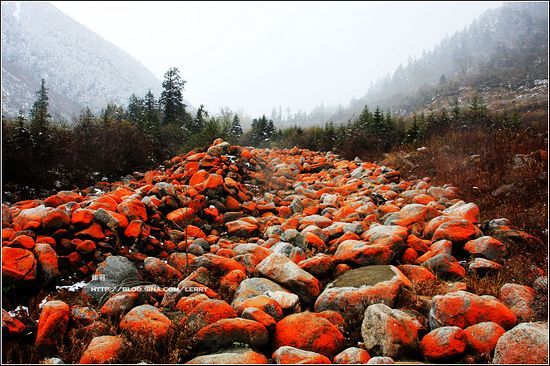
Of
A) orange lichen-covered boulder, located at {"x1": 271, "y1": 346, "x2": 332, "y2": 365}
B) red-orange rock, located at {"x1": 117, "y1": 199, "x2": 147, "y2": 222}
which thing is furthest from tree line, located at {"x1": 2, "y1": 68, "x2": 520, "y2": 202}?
orange lichen-covered boulder, located at {"x1": 271, "y1": 346, "x2": 332, "y2": 365}

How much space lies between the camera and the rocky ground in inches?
121

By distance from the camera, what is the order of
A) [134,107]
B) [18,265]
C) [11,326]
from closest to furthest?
1. [11,326]
2. [18,265]
3. [134,107]

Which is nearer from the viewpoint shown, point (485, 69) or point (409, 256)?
point (409, 256)

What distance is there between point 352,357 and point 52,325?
114 inches

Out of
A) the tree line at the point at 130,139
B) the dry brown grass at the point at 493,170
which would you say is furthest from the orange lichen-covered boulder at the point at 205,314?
the tree line at the point at 130,139

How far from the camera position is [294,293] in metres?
4.28

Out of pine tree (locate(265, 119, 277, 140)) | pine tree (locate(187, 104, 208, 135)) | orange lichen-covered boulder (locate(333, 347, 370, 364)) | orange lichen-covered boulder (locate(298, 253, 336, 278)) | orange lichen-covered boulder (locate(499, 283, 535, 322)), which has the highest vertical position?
pine tree (locate(265, 119, 277, 140))

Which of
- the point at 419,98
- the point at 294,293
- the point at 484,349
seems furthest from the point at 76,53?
the point at 419,98

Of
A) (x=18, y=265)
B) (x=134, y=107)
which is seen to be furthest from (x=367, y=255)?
(x=134, y=107)

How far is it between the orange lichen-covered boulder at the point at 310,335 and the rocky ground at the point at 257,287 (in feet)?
0.04

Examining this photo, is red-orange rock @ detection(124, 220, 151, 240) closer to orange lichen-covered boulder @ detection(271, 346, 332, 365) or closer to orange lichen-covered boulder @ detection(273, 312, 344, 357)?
orange lichen-covered boulder @ detection(273, 312, 344, 357)

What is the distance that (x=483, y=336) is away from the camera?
3043 mm

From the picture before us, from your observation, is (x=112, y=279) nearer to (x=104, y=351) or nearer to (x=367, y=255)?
(x=104, y=351)

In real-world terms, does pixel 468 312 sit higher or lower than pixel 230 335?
higher
